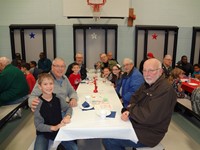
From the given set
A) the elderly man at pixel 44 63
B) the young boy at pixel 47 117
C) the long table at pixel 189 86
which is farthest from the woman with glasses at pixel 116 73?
the elderly man at pixel 44 63

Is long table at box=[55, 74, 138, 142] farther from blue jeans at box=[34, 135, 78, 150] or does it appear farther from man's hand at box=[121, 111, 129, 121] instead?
blue jeans at box=[34, 135, 78, 150]

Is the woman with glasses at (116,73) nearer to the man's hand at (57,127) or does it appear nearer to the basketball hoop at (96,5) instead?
the basketball hoop at (96,5)

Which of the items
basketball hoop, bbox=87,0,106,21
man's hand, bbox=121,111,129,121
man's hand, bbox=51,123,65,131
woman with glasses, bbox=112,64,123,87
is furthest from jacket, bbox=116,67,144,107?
basketball hoop, bbox=87,0,106,21

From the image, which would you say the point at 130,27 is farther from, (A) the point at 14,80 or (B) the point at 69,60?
(A) the point at 14,80

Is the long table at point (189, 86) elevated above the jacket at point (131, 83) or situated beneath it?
situated beneath

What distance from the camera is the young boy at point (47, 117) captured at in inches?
85.2

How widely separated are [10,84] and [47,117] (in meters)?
2.05

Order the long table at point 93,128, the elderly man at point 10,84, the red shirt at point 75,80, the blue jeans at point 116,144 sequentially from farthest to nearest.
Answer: the red shirt at point 75,80 → the elderly man at point 10,84 → the blue jeans at point 116,144 → the long table at point 93,128

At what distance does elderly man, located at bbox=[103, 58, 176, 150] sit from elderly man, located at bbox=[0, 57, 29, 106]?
2524 mm

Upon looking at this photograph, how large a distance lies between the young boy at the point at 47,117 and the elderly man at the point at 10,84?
187 centimetres

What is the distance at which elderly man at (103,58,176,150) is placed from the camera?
209 centimetres


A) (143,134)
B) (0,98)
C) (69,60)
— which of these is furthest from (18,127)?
(69,60)

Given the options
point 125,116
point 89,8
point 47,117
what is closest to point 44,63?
point 89,8

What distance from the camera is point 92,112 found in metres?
2.45
